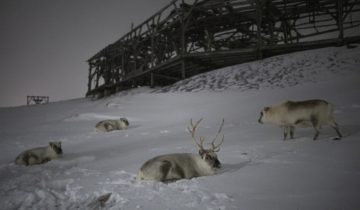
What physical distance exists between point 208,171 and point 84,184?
2.26m

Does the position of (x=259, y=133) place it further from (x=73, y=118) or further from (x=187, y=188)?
(x=73, y=118)

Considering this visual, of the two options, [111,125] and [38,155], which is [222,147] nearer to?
[38,155]

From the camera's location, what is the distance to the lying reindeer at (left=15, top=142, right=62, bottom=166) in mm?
8609

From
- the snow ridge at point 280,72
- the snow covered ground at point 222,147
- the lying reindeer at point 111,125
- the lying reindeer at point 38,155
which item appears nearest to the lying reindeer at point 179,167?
the snow covered ground at point 222,147

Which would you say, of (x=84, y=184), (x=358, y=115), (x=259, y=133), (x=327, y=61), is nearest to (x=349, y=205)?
(x=84, y=184)

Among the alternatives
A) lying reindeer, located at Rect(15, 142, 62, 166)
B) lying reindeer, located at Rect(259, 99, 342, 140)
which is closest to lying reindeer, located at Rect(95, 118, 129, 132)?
lying reindeer, located at Rect(15, 142, 62, 166)

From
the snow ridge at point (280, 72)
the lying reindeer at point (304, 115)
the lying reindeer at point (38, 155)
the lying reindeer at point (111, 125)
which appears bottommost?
the lying reindeer at point (38, 155)

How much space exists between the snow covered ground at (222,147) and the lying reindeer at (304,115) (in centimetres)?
34

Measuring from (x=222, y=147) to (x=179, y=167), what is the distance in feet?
7.73

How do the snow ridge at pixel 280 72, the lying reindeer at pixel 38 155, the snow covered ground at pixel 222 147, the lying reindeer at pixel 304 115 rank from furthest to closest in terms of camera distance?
the snow ridge at pixel 280 72 < the lying reindeer at pixel 38 155 < the lying reindeer at pixel 304 115 < the snow covered ground at pixel 222 147

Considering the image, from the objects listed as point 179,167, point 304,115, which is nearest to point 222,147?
point 304,115

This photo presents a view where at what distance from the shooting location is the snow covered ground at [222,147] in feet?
14.6

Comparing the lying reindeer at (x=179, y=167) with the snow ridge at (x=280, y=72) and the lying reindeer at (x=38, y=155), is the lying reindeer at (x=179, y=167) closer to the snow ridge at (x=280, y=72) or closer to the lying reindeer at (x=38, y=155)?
the lying reindeer at (x=38, y=155)

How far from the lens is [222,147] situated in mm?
7777
